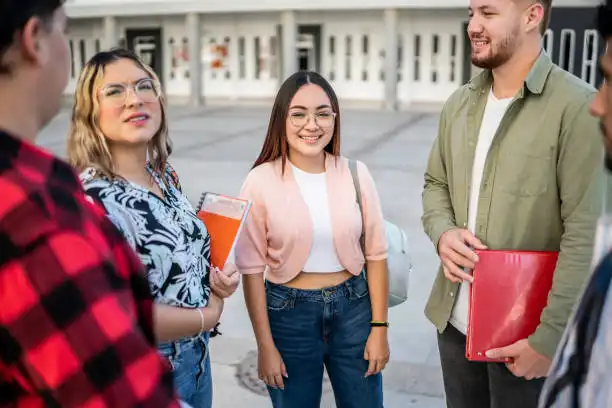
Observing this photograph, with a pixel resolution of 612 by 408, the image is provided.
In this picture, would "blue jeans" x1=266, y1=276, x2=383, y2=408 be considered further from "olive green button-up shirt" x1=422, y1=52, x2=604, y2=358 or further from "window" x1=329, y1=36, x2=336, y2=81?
"window" x1=329, y1=36, x2=336, y2=81

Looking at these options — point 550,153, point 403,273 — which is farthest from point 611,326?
point 403,273

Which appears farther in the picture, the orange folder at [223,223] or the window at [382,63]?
the window at [382,63]

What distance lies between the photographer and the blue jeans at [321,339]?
2607 millimetres

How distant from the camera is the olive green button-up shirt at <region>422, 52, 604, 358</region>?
2.06 metres

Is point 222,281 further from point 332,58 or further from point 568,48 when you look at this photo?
point 332,58

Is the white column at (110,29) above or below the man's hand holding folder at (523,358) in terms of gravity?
above

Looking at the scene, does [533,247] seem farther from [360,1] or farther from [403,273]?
[360,1]

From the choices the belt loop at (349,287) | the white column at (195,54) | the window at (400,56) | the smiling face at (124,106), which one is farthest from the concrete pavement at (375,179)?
the window at (400,56)

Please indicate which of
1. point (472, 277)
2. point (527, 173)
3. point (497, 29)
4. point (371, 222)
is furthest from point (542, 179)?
point (371, 222)

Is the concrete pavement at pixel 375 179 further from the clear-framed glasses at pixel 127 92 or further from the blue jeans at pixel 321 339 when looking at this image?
the clear-framed glasses at pixel 127 92

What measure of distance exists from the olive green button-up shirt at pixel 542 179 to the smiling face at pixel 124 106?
115 cm

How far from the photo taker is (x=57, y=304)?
851mm

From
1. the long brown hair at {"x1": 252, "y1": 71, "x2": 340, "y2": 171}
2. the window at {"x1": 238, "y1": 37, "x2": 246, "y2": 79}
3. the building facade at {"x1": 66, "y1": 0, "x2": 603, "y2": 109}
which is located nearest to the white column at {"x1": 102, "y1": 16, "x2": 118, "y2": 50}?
the building facade at {"x1": 66, "y1": 0, "x2": 603, "y2": 109}

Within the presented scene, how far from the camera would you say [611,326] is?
0.96 metres
